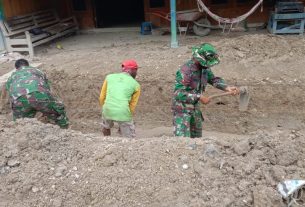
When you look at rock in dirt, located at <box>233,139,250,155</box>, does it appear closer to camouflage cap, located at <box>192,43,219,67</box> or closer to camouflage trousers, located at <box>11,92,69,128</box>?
camouflage cap, located at <box>192,43,219,67</box>

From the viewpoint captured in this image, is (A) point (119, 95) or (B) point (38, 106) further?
(B) point (38, 106)

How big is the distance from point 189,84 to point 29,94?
207 centimetres

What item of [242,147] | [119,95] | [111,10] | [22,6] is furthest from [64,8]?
[242,147]

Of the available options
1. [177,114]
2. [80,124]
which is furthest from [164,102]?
[177,114]

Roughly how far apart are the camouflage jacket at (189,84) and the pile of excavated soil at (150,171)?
0.77 meters

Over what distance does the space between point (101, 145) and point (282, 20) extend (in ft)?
24.9

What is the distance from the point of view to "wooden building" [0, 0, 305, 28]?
409 inches

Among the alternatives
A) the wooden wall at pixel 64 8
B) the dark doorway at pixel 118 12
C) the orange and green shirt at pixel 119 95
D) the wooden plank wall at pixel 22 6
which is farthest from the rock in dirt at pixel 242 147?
the dark doorway at pixel 118 12

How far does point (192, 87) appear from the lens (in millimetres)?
4125

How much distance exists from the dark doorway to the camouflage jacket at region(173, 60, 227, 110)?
862 centimetres

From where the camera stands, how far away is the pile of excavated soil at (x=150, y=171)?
2.78m

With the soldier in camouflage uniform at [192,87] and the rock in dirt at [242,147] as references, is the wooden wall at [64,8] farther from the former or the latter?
the rock in dirt at [242,147]

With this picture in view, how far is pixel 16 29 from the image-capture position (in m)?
9.61

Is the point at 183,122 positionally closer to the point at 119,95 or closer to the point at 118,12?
the point at 119,95
